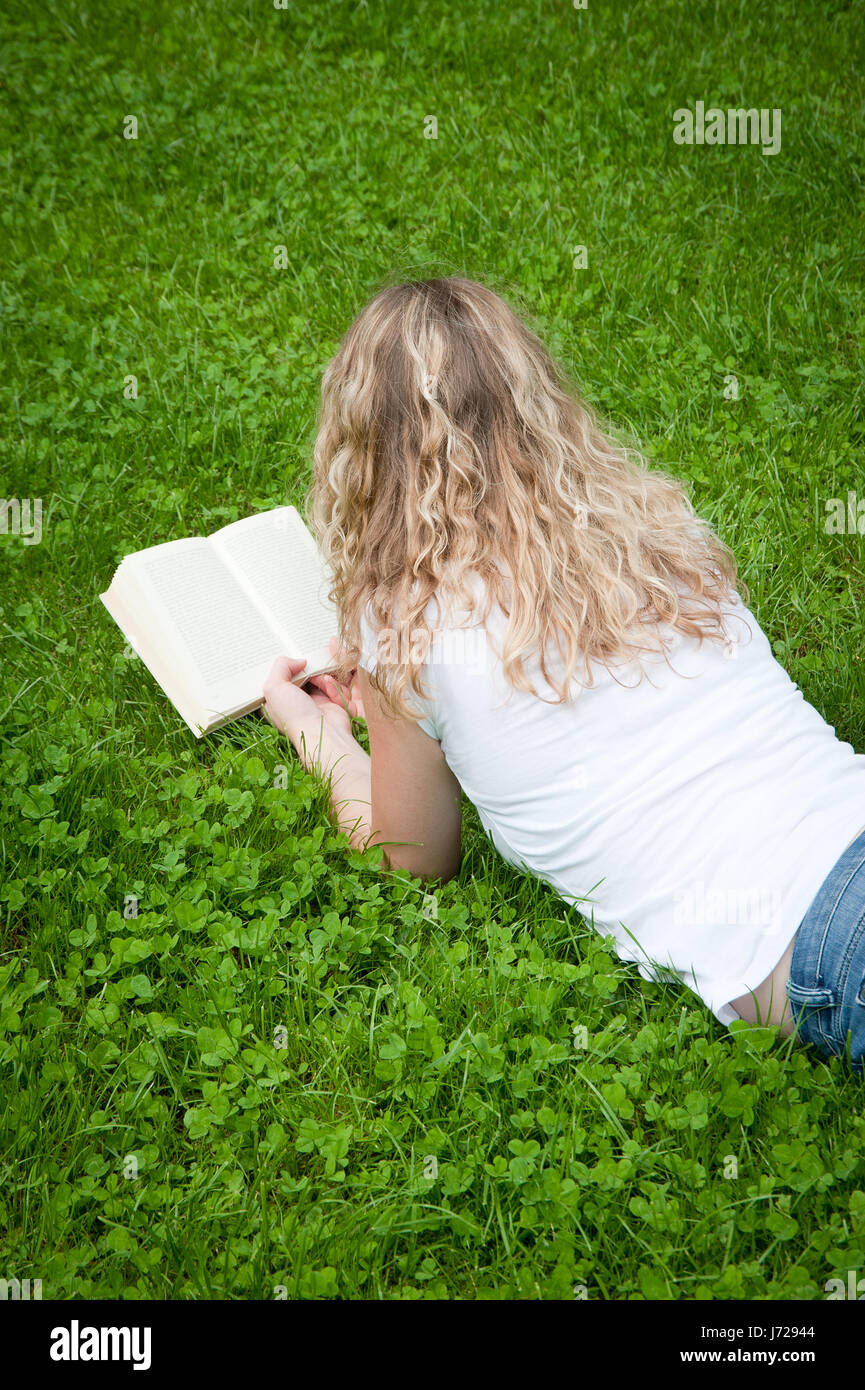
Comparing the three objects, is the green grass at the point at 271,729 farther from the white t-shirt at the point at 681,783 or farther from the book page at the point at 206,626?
the white t-shirt at the point at 681,783

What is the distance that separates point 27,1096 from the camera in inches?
100.0

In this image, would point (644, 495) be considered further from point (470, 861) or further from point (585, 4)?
point (585, 4)

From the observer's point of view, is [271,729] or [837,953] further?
[271,729]

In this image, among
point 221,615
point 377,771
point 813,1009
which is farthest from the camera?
point 221,615

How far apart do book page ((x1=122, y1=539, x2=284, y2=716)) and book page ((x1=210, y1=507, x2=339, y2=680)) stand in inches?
2.2

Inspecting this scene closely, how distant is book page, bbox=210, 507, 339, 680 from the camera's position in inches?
140

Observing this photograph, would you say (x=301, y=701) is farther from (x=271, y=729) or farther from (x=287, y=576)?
(x=287, y=576)

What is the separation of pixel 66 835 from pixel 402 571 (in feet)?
4.51

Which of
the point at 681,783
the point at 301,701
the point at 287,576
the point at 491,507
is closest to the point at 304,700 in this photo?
the point at 301,701

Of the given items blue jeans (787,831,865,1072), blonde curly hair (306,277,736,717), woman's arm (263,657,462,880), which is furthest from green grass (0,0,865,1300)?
blonde curly hair (306,277,736,717)

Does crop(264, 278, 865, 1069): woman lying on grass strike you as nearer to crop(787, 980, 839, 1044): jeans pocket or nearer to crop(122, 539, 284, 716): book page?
crop(787, 980, 839, 1044): jeans pocket

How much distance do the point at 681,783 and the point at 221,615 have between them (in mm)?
1742

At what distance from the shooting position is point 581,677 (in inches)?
93.2
